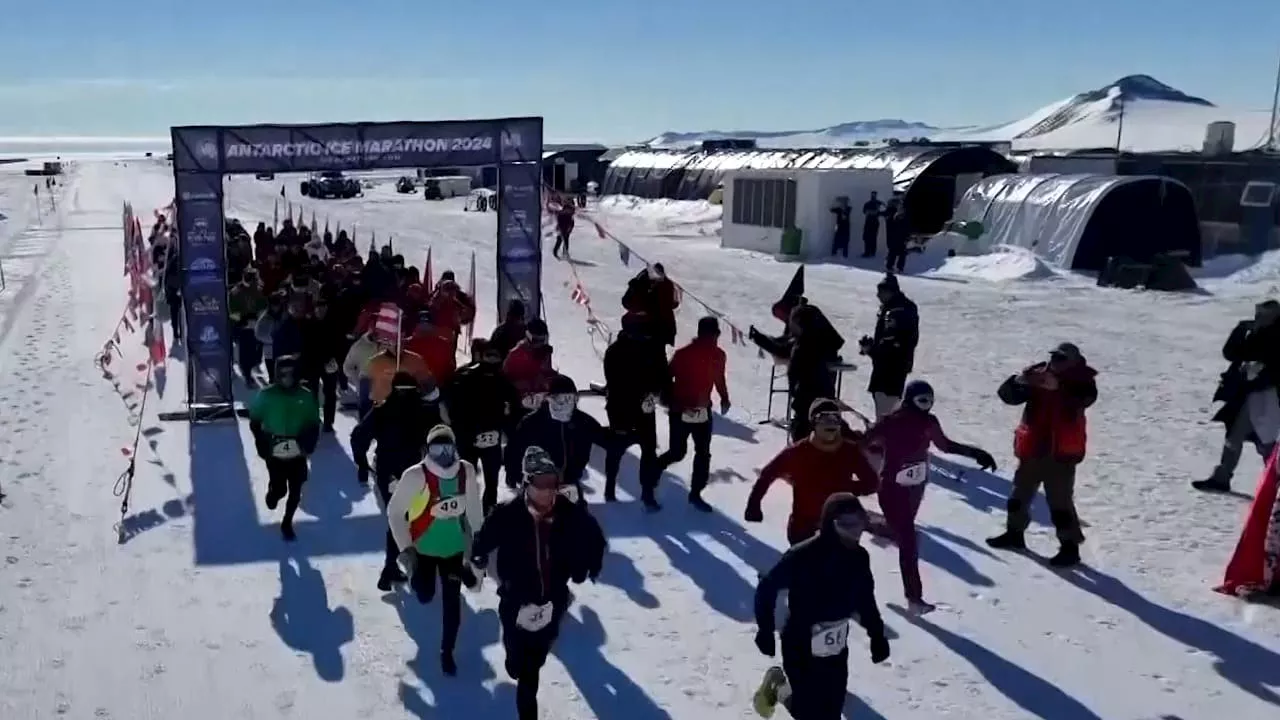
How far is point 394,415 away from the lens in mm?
7449

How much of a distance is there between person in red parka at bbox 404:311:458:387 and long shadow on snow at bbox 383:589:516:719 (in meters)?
2.76

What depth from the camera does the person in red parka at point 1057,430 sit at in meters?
Answer: 7.64

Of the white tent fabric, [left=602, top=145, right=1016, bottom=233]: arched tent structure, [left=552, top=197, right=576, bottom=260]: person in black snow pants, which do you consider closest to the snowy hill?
[left=602, top=145, right=1016, bottom=233]: arched tent structure

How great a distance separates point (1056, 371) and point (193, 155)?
910 centimetres

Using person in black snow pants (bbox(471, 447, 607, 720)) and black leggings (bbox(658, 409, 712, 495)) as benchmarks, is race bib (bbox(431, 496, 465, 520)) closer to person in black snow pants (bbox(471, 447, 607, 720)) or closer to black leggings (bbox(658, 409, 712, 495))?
person in black snow pants (bbox(471, 447, 607, 720))

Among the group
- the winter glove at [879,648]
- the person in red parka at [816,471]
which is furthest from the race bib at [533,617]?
the person in red parka at [816,471]

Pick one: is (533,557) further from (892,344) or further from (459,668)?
(892,344)

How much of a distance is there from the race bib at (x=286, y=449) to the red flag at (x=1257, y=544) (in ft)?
21.9

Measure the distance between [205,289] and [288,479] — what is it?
4.64 meters

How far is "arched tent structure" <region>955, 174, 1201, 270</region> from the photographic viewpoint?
2616 cm

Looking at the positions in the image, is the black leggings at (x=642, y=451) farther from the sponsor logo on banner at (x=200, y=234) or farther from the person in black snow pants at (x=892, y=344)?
the sponsor logo on banner at (x=200, y=234)

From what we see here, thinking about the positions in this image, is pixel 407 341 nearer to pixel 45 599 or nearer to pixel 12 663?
pixel 45 599

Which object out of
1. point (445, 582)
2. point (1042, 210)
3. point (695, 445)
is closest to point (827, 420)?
point (445, 582)

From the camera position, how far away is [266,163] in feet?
40.2
